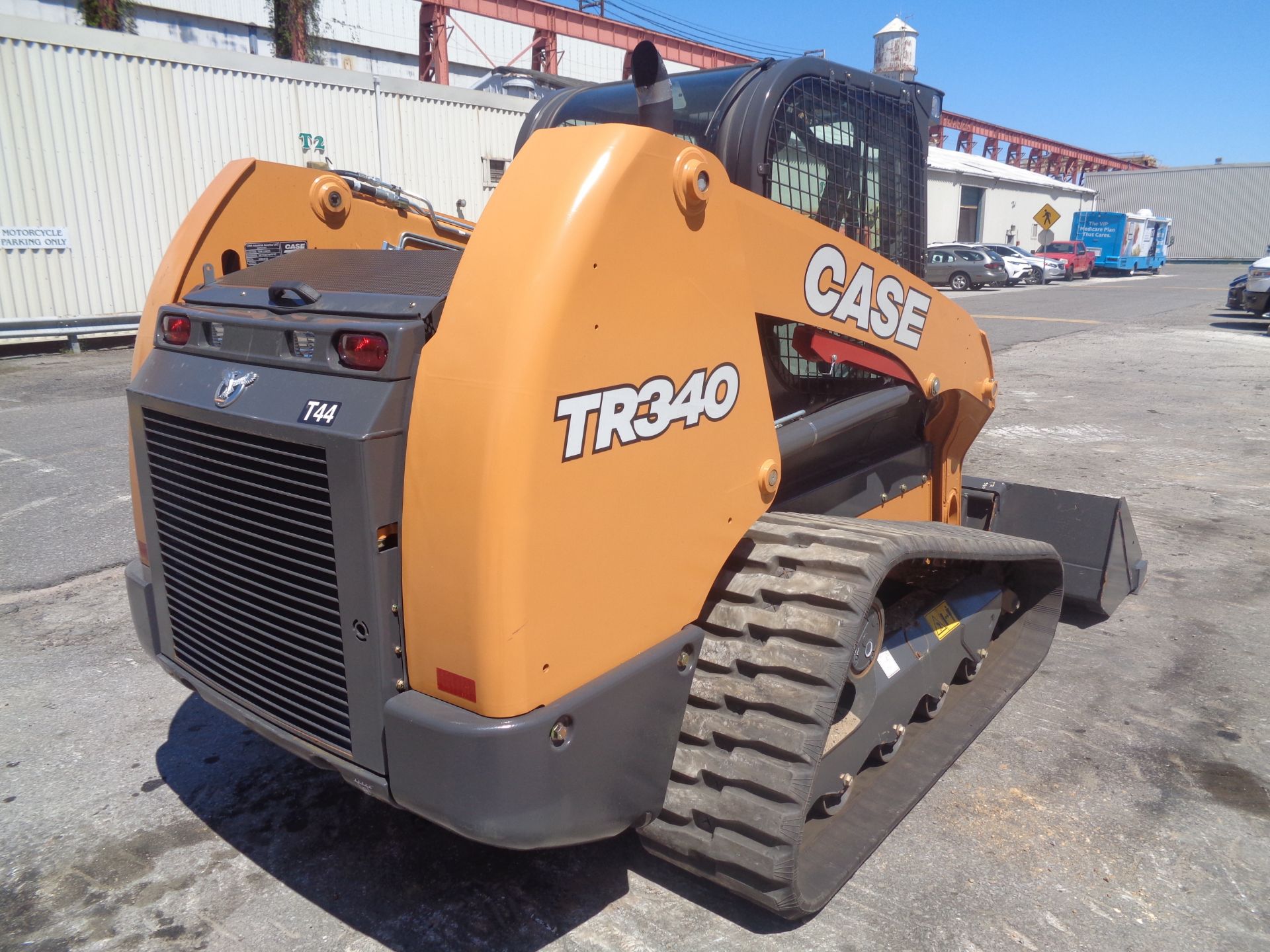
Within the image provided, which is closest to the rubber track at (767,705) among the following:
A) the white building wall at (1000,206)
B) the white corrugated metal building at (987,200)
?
the white building wall at (1000,206)

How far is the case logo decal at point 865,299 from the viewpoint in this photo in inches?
105

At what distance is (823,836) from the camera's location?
2672 mm

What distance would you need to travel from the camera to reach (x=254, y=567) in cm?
230

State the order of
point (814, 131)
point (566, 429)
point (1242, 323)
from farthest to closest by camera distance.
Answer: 1. point (1242, 323)
2. point (814, 131)
3. point (566, 429)

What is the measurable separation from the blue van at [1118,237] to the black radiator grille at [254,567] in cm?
4462

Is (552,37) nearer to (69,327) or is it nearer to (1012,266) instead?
(1012,266)

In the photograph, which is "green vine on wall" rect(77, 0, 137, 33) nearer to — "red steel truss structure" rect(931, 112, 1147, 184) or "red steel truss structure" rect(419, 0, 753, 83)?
"red steel truss structure" rect(419, 0, 753, 83)

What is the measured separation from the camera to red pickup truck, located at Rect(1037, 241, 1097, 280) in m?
37.8

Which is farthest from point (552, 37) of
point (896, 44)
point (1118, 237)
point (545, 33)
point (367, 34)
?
point (1118, 237)

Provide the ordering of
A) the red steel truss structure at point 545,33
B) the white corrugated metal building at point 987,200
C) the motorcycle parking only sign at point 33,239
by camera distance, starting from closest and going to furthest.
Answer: the motorcycle parking only sign at point 33,239
the red steel truss structure at point 545,33
the white corrugated metal building at point 987,200

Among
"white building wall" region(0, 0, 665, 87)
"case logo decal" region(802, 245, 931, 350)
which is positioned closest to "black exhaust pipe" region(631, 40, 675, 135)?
"case logo decal" region(802, 245, 931, 350)

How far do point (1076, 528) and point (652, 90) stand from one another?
137 inches

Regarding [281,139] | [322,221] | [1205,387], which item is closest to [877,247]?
[322,221]

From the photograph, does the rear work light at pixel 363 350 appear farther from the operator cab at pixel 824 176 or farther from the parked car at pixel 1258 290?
the parked car at pixel 1258 290
